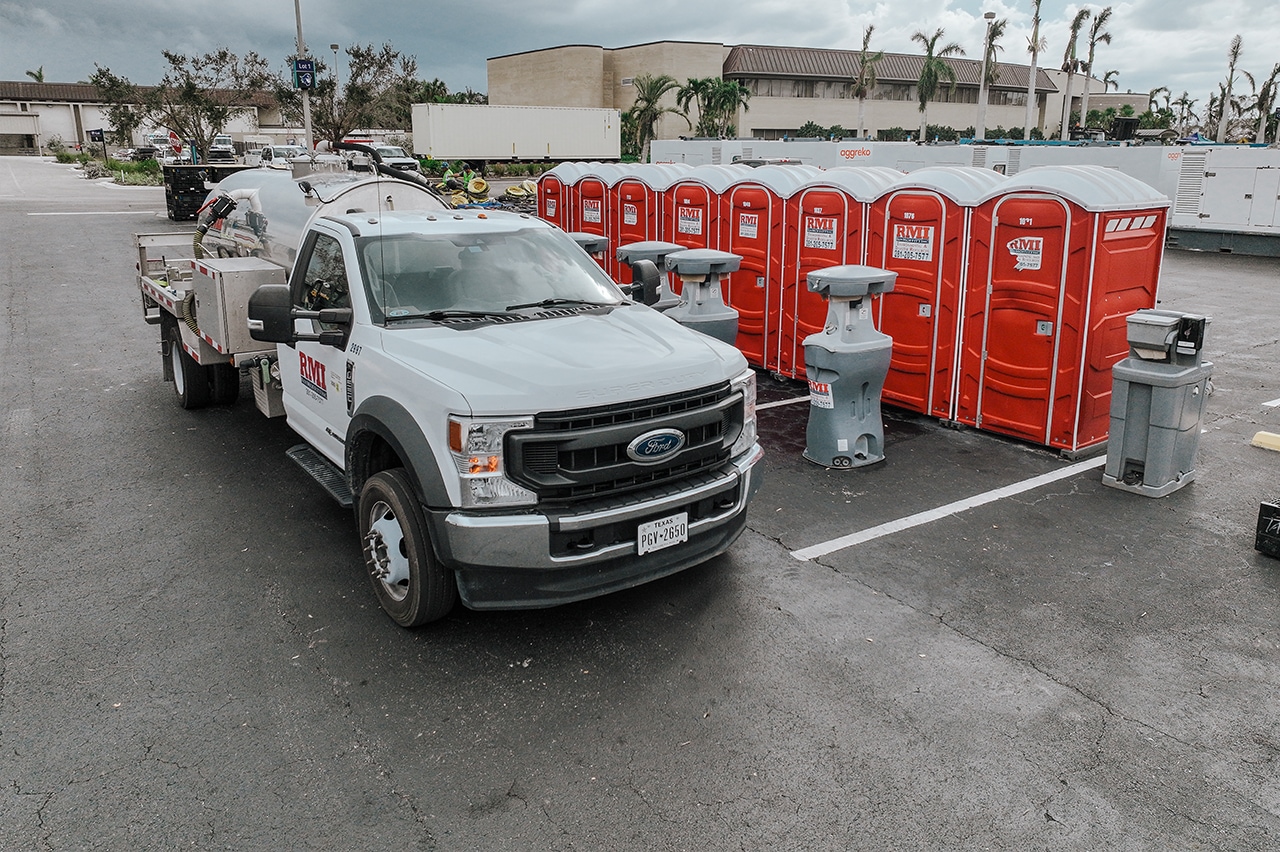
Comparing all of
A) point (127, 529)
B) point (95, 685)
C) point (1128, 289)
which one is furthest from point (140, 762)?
point (1128, 289)

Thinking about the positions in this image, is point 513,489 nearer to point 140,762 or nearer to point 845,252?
point 140,762

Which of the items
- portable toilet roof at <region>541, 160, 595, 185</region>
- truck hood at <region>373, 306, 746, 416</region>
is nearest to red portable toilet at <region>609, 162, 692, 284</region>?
portable toilet roof at <region>541, 160, 595, 185</region>

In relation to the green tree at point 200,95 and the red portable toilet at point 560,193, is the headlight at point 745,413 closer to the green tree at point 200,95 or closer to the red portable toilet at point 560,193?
the red portable toilet at point 560,193

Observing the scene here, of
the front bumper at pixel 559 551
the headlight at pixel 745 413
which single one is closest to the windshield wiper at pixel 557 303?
the headlight at pixel 745 413

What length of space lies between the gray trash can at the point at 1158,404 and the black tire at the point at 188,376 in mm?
7752

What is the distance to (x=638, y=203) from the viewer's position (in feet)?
40.7

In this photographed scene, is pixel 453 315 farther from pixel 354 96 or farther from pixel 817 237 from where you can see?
pixel 354 96

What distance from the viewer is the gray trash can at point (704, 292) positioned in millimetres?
8617

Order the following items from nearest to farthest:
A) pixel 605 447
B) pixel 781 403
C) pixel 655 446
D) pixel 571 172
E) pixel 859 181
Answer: pixel 605 447
pixel 655 446
pixel 859 181
pixel 781 403
pixel 571 172

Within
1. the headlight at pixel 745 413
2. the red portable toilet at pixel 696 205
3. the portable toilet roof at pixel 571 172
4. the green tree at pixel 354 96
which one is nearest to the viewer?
the headlight at pixel 745 413

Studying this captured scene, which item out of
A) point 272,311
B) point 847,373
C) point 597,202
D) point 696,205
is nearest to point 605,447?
point 272,311

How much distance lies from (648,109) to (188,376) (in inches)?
2427

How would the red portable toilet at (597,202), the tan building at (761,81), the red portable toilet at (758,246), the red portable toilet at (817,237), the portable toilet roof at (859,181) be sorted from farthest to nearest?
1. the tan building at (761,81)
2. the red portable toilet at (597,202)
3. the red portable toilet at (758,246)
4. the red portable toilet at (817,237)
5. the portable toilet roof at (859,181)

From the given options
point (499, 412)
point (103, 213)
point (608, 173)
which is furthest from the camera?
point (103, 213)
